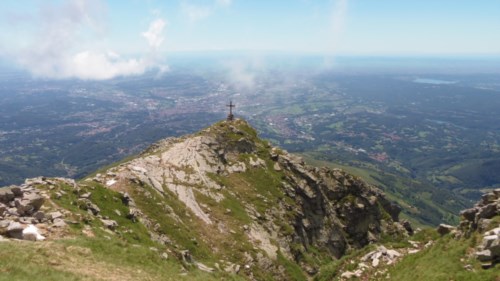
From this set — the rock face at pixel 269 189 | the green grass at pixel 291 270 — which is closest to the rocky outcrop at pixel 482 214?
the green grass at pixel 291 270

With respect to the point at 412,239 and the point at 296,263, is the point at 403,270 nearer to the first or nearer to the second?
the point at 412,239

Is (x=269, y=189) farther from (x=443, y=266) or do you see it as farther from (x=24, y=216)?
(x=24, y=216)

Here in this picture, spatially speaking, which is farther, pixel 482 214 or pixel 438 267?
pixel 482 214

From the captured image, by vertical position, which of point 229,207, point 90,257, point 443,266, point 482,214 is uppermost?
point 482,214

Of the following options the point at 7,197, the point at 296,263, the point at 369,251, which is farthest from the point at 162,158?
the point at 369,251

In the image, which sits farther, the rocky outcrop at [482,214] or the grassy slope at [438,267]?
the rocky outcrop at [482,214]

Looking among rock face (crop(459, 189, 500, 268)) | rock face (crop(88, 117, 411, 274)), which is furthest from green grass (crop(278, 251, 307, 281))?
rock face (crop(459, 189, 500, 268))

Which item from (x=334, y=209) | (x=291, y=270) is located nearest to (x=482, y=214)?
(x=291, y=270)

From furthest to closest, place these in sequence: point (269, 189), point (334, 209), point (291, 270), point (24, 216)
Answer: point (334, 209) → point (269, 189) → point (291, 270) → point (24, 216)

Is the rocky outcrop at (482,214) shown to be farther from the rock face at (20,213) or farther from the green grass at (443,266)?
the rock face at (20,213)
